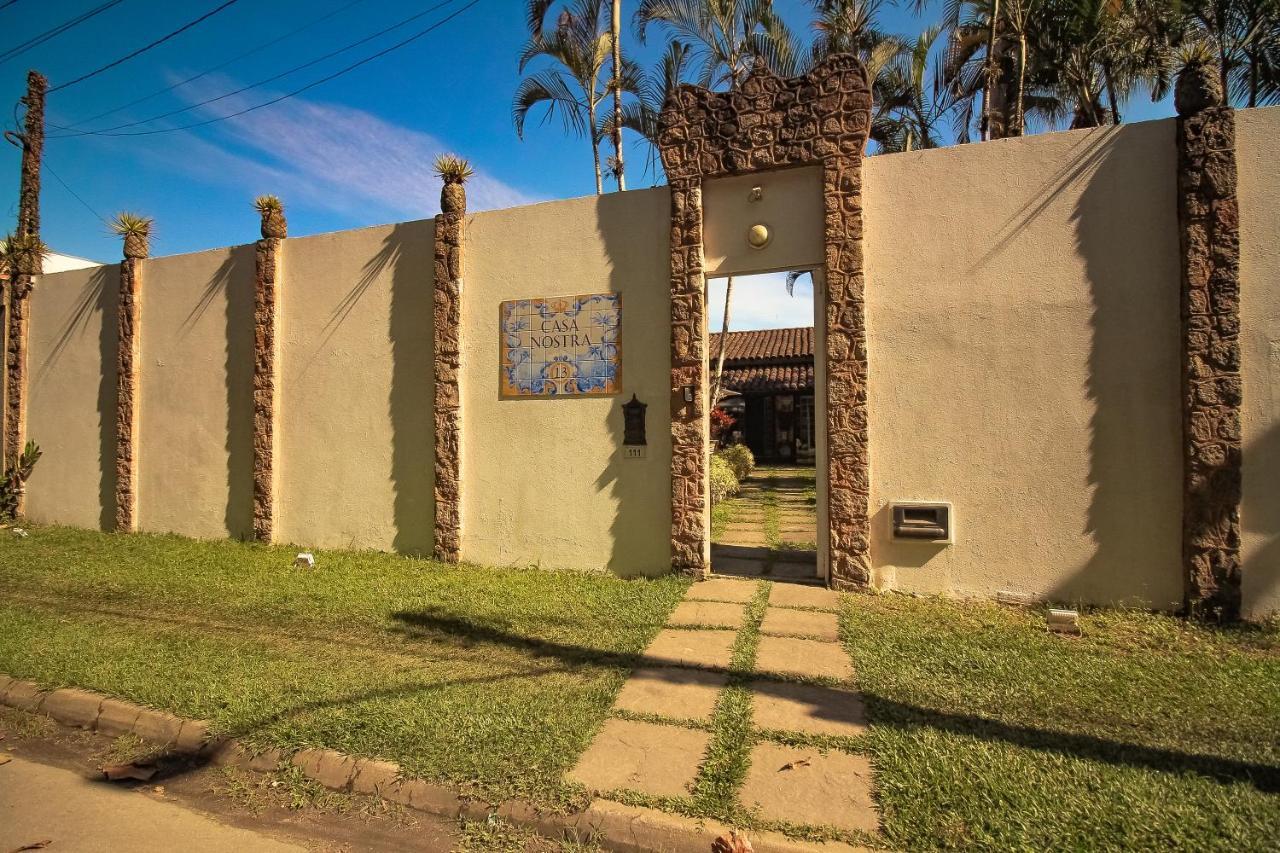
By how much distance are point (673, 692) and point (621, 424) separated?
3.08 meters

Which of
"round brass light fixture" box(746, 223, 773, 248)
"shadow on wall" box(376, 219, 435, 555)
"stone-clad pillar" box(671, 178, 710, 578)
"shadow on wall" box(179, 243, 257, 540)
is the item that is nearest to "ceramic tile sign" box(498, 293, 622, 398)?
"stone-clad pillar" box(671, 178, 710, 578)

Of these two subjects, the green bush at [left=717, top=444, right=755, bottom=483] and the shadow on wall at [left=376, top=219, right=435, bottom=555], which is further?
the green bush at [left=717, top=444, right=755, bottom=483]

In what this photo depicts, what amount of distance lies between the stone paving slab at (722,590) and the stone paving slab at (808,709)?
1660 mm

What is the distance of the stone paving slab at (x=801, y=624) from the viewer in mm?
4531

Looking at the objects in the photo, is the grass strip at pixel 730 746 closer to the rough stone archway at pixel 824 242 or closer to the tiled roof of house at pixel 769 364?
the rough stone archway at pixel 824 242

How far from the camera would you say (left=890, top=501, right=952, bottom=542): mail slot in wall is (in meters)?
5.28

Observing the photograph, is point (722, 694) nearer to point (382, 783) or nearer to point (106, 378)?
point (382, 783)

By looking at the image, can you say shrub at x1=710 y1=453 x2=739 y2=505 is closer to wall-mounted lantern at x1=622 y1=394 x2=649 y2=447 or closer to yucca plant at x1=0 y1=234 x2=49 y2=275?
wall-mounted lantern at x1=622 y1=394 x2=649 y2=447

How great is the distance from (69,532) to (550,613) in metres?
8.14

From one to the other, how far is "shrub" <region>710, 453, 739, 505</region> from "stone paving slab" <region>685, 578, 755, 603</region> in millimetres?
4998

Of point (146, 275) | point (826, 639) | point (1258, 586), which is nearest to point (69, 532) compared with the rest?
point (146, 275)

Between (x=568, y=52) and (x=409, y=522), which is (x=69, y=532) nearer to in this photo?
(x=409, y=522)

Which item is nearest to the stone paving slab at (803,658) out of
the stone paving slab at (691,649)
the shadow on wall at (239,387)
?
the stone paving slab at (691,649)

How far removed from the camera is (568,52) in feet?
36.7
